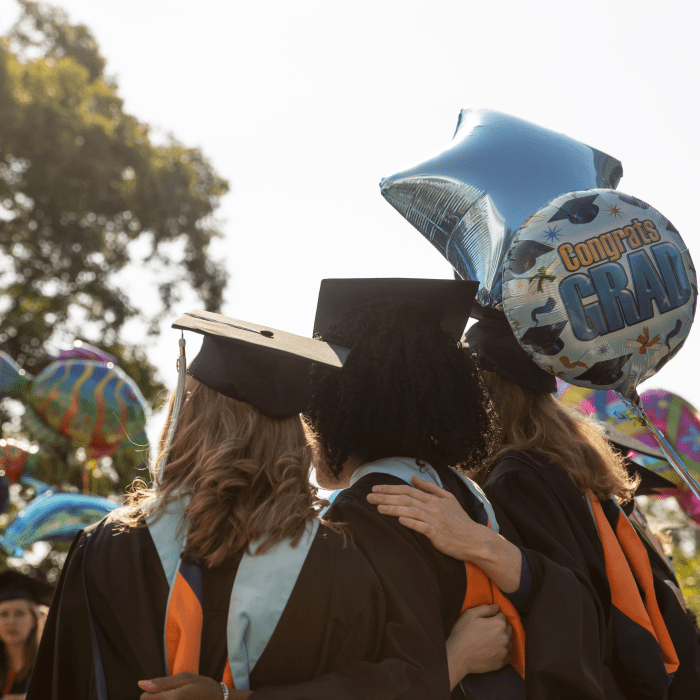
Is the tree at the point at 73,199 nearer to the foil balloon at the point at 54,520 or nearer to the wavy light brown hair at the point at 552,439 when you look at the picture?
the foil balloon at the point at 54,520

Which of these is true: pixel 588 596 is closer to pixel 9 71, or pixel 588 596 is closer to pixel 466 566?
pixel 466 566

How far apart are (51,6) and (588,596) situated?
14245 millimetres

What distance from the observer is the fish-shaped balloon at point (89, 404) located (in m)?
5.70

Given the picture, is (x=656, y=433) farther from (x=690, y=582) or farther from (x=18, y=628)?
(x=690, y=582)

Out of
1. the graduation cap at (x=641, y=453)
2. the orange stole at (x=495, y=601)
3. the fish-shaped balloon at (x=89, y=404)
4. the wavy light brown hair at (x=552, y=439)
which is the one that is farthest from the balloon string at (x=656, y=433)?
the fish-shaped balloon at (x=89, y=404)

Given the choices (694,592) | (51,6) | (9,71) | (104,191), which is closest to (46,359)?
(104,191)

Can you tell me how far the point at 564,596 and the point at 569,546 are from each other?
0.27 m

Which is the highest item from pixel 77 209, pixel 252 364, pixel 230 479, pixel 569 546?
pixel 77 209

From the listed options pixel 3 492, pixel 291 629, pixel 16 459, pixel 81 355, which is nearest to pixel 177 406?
pixel 291 629

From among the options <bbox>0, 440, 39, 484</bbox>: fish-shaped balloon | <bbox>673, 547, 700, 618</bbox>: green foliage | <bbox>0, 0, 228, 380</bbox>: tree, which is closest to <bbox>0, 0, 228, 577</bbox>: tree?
<bbox>0, 0, 228, 380</bbox>: tree

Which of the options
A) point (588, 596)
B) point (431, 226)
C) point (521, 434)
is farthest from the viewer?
point (431, 226)

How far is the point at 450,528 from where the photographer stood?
1.84m

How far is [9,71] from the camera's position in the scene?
1098 centimetres

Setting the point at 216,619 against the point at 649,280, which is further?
the point at 649,280
